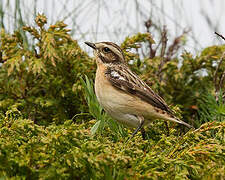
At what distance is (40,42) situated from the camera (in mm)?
5680

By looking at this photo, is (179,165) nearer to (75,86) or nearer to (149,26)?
(75,86)

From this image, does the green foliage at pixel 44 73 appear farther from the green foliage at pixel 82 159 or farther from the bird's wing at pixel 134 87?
the green foliage at pixel 82 159

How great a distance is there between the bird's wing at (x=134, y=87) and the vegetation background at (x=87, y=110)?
0.32 metres

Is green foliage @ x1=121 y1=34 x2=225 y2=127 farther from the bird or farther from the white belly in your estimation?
the white belly

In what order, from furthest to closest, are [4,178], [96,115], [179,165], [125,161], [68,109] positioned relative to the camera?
[68,109] → [96,115] → [179,165] → [125,161] → [4,178]

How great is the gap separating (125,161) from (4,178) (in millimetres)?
878

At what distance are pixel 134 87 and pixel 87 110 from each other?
1.12 m

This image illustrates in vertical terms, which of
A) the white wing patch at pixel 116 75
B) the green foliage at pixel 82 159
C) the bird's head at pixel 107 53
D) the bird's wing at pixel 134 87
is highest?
the bird's head at pixel 107 53

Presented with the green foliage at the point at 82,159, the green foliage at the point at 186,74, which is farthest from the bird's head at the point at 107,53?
the green foliage at the point at 82,159

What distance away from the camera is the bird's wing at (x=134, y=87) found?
4371 millimetres

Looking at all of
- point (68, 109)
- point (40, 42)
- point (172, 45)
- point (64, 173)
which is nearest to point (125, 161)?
point (64, 173)

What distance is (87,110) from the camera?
5.36 metres

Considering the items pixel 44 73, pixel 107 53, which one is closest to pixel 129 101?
pixel 107 53

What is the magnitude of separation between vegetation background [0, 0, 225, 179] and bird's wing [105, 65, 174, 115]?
0.32m
